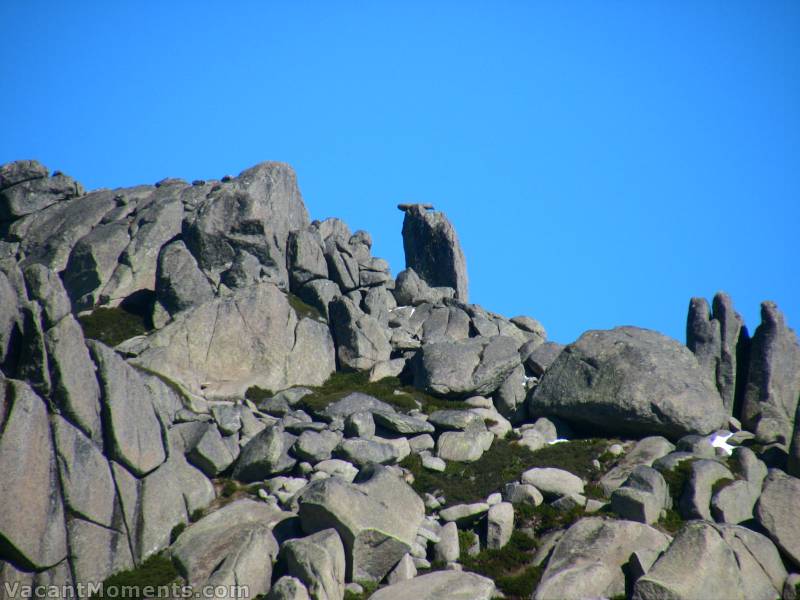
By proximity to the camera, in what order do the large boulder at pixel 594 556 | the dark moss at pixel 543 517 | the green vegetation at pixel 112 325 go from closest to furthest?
the large boulder at pixel 594 556, the dark moss at pixel 543 517, the green vegetation at pixel 112 325

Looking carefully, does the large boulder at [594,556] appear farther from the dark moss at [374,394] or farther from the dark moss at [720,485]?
the dark moss at [374,394]

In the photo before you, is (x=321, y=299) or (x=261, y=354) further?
(x=321, y=299)

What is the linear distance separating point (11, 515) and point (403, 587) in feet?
47.8

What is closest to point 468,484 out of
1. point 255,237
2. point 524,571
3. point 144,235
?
point 524,571

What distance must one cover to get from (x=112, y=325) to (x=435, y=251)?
34.9 meters

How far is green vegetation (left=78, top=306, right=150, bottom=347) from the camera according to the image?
58.0m

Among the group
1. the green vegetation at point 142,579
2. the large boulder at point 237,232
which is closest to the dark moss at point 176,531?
the green vegetation at point 142,579

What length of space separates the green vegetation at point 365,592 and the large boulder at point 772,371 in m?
29.6

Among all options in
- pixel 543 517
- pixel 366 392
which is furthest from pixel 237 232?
pixel 543 517

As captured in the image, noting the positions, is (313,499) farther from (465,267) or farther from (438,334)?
(465,267)

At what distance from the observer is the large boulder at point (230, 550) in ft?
109

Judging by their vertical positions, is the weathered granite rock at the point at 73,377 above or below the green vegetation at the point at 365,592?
above

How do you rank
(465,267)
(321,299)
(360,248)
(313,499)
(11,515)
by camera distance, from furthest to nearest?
(465,267) → (360,248) → (321,299) → (313,499) → (11,515)

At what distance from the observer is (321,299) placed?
63.4m
